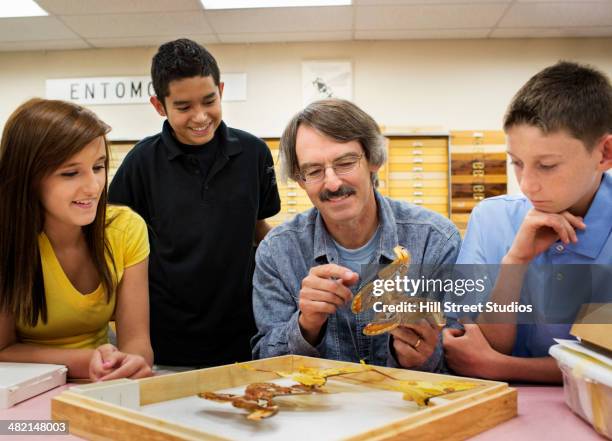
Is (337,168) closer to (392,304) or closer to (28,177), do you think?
Result: (392,304)

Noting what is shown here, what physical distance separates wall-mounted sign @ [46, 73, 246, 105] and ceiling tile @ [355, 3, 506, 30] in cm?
140

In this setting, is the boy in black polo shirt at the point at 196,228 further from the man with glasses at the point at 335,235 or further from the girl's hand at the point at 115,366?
the girl's hand at the point at 115,366

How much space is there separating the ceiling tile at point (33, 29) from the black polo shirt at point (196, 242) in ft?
10.2

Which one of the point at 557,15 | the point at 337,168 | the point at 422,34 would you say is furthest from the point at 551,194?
the point at 422,34

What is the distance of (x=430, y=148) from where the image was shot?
489cm

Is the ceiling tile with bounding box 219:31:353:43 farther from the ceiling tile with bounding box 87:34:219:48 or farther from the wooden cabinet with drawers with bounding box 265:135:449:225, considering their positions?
the wooden cabinet with drawers with bounding box 265:135:449:225

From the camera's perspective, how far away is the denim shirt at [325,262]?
1.49m

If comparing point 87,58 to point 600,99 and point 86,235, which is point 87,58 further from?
point 600,99

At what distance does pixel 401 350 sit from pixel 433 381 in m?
0.21

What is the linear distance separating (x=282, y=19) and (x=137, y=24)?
120 centimetres

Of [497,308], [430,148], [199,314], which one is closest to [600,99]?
[497,308]

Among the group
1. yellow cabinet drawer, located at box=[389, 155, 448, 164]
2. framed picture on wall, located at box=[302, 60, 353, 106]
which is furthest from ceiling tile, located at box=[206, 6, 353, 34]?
yellow cabinet drawer, located at box=[389, 155, 448, 164]

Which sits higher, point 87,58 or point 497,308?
point 87,58

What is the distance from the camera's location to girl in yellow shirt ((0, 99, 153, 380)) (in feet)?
4.76
